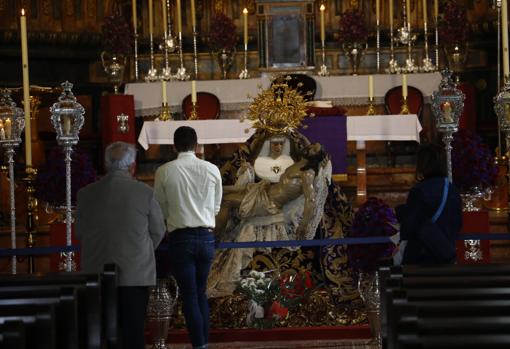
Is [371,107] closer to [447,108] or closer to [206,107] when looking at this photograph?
[206,107]

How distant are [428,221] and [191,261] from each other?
1412 millimetres

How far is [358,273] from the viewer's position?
9.02 m

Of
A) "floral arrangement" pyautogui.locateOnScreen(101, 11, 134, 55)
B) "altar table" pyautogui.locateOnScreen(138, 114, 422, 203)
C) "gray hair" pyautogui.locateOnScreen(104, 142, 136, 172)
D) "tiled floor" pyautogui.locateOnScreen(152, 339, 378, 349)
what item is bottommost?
"tiled floor" pyautogui.locateOnScreen(152, 339, 378, 349)

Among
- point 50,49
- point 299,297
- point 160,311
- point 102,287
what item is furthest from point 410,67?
point 102,287

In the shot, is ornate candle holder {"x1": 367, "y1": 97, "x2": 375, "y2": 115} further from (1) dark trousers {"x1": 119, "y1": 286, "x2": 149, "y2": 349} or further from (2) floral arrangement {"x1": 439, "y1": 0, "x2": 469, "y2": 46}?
(1) dark trousers {"x1": 119, "y1": 286, "x2": 149, "y2": 349}

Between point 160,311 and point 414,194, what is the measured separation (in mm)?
2003

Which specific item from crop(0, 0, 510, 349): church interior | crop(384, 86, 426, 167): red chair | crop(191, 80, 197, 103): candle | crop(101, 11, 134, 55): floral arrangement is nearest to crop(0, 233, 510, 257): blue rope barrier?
crop(0, 0, 510, 349): church interior

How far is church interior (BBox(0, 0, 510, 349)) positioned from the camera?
6.85m

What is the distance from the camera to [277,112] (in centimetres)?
1072

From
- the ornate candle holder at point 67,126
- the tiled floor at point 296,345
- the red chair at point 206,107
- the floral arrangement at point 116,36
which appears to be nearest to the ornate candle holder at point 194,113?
the red chair at point 206,107

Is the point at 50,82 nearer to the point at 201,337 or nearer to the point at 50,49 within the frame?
the point at 50,49

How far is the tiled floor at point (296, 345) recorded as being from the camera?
29.8 ft

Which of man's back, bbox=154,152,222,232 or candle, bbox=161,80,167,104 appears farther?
candle, bbox=161,80,167,104

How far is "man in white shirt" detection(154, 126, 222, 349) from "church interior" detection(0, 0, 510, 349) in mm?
740
